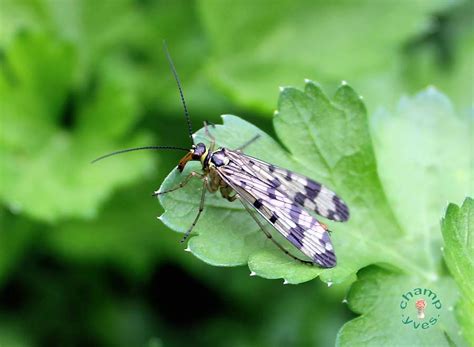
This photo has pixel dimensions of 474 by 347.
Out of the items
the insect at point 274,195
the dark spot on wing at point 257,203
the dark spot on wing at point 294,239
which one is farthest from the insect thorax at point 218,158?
the dark spot on wing at point 294,239

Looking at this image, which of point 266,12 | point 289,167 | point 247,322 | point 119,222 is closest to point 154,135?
point 119,222

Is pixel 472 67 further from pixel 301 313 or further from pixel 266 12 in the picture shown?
pixel 301 313

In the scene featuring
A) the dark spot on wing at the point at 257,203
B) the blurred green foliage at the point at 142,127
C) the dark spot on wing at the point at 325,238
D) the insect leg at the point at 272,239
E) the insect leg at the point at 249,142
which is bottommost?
the blurred green foliage at the point at 142,127

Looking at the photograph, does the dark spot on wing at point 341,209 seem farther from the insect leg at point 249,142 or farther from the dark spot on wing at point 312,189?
the insect leg at point 249,142

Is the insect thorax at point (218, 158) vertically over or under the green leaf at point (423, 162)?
under

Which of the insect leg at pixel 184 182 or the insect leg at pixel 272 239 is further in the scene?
the insect leg at pixel 184 182

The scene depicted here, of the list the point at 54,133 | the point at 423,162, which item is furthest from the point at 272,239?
the point at 54,133
